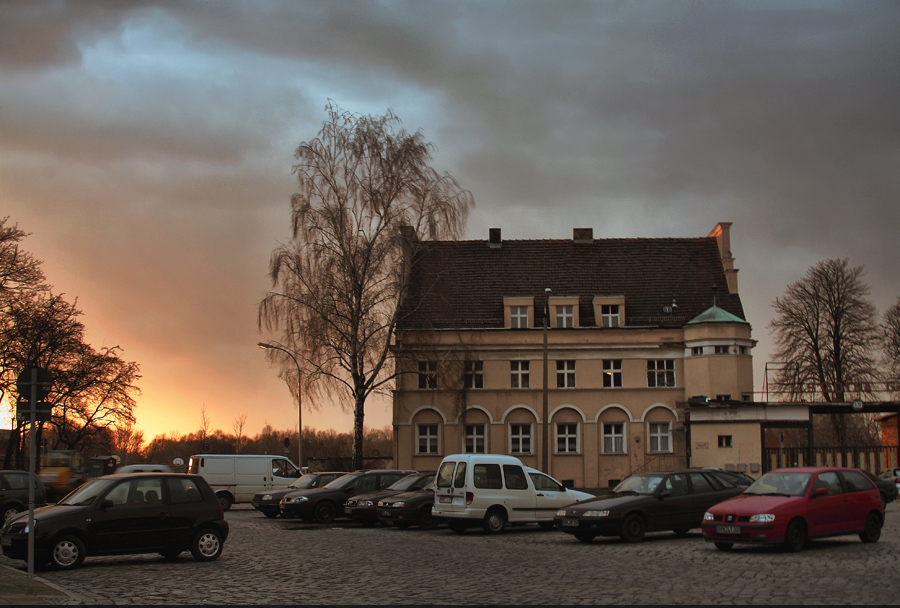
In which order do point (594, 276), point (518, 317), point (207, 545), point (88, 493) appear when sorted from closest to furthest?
1. point (88, 493)
2. point (207, 545)
3. point (518, 317)
4. point (594, 276)

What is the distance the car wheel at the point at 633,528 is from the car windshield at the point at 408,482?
899 centimetres

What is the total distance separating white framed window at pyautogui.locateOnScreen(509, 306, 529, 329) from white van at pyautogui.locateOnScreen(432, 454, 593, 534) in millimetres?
26247

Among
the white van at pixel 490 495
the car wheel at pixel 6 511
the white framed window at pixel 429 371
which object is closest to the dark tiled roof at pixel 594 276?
the white framed window at pixel 429 371

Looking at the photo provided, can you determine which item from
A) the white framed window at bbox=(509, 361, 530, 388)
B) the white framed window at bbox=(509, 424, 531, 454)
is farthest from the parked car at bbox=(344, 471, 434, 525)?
the white framed window at bbox=(509, 361, 530, 388)

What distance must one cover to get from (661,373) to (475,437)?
34.9 ft

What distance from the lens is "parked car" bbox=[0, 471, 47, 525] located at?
82.2 feet

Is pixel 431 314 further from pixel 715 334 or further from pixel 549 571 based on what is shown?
pixel 549 571

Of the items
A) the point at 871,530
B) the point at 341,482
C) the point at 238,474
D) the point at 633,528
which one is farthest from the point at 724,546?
the point at 238,474

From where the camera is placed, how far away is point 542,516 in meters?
23.5

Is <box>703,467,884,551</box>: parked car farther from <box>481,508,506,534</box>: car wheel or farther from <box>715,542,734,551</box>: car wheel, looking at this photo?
<box>481,508,506,534</box>: car wheel

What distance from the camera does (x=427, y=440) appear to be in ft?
160

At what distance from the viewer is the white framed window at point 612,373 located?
48.5 m

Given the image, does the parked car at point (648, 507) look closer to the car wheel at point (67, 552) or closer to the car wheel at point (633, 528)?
the car wheel at point (633, 528)

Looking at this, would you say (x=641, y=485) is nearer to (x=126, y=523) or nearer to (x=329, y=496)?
(x=126, y=523)
